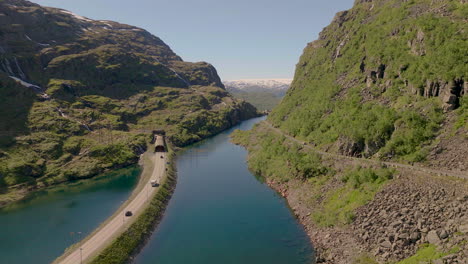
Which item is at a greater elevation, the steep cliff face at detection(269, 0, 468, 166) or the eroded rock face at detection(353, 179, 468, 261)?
the steep cliff face at detection(269, 0, 468, 166)

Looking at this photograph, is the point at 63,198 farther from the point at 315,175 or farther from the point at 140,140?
the point at 315,175

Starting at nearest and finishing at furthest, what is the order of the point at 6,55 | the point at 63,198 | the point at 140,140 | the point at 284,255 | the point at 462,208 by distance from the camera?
the point at 462,208, the point at 284,255, the point at 63,198, the point at 140,140, the point at 6,55

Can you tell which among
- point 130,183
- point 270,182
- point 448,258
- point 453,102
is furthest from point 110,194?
point 453,102

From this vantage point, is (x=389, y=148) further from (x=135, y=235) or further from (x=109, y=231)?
(x=109, y=231)

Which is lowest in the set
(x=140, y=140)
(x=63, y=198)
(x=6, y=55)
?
(x=63, y=198)

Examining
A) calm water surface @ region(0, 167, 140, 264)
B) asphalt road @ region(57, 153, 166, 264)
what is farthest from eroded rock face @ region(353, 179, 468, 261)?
calm water surface @ region(0, 167, 140, 264)

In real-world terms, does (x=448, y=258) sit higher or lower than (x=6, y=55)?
lower

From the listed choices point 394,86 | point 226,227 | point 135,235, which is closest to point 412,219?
point 226,227

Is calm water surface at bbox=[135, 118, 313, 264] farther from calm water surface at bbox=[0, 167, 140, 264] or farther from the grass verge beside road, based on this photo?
calm water surface at bbox=[0, 167, 140, 264]
